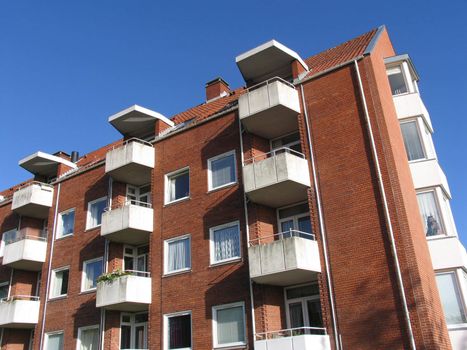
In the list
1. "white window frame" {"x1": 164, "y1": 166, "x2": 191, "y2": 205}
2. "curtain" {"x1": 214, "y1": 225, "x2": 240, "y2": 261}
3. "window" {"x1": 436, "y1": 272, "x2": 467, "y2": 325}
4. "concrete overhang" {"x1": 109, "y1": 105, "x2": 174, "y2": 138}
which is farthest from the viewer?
"concrete overhang" {"x1": 109, "y1": 105, "x2": 174, "y2": 138}

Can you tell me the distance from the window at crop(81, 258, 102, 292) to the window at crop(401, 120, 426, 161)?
46.7 feet

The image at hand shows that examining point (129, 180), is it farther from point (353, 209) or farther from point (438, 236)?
point (438, 236)

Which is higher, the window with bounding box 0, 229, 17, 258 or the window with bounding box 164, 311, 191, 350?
the window with bounding box 0, 229, 17, 258

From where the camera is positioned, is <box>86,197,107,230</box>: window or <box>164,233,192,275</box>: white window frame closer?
<box>164,233,192,275</box>: white window frame

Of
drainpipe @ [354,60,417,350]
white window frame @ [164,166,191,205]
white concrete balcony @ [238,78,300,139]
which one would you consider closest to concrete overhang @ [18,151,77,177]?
white window frame @ [164,166,191,205]

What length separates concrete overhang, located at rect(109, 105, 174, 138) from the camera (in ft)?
83.2

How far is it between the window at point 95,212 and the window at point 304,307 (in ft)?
35.7

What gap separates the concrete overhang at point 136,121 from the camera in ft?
83.2

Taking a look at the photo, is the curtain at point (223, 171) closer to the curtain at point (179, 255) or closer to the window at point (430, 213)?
the curtain at point (179, 255)

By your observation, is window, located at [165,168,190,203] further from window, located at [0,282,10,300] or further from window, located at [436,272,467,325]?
window, located at [0,282,10,300]

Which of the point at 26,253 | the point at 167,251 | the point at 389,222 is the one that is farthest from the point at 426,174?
the point at 26,253

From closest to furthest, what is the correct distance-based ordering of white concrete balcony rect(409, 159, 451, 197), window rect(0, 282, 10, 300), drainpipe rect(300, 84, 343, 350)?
drainpipe rect(300, 84, 343, 350) < white concrete balcony rect(409, 159, 451, 197) < window rect(0, 282, 10, 300)

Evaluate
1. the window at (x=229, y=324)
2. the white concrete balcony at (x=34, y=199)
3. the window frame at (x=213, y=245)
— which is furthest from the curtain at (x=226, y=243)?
the white concrete balcony at (x=34, y=199)

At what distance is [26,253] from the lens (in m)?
26.2
